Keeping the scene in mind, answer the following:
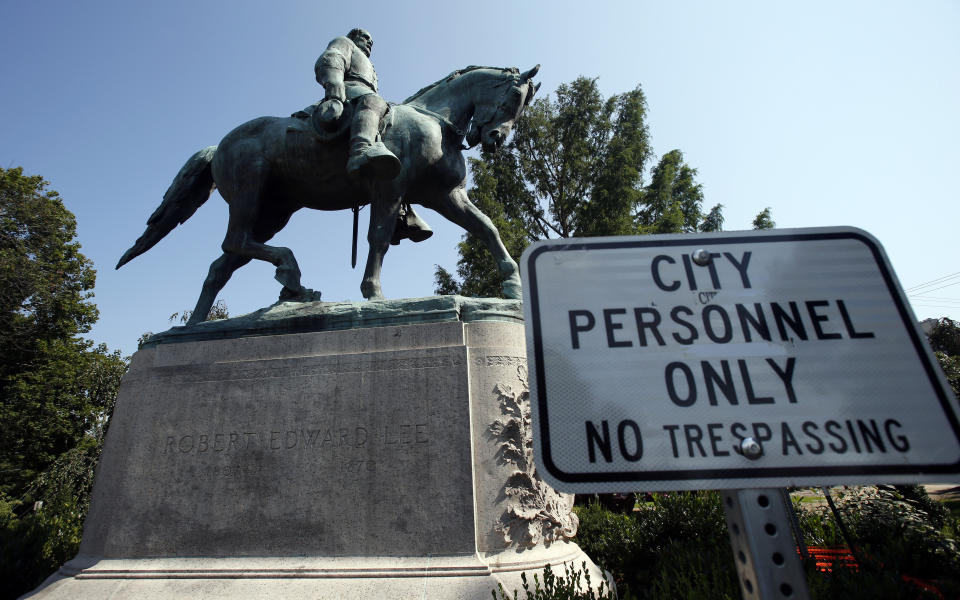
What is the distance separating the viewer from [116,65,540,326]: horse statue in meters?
5.23

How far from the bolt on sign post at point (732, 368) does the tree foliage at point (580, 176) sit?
54.6 feet

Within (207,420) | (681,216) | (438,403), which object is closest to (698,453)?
(438,403)

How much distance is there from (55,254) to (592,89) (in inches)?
992

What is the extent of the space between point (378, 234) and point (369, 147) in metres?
0.91

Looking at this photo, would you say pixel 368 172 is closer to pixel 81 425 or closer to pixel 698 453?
pixel 698 453

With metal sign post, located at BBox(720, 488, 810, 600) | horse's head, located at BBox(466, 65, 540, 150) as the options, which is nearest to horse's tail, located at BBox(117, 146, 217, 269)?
horse's head, located at BBox(466, 65, 540, 150)

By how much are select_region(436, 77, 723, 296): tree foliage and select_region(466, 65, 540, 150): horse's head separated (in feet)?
39.6

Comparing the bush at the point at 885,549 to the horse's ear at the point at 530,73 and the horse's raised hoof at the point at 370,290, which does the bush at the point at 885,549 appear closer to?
the horse's raised hoof at the point at 370,290

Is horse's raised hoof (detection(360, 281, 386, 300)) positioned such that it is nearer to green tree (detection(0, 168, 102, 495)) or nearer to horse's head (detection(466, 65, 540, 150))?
horse's head (detection(466, 65, 540, 150))

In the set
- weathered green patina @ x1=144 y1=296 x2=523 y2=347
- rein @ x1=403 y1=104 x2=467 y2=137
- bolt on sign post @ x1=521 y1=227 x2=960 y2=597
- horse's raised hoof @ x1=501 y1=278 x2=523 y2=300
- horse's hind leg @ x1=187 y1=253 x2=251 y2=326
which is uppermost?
rein @ x1=403 y1=104 x2=467 y2=137

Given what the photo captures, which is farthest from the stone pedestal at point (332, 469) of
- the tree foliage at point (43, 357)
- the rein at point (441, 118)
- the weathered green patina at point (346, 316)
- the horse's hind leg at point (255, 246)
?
the tree foliage at point (43, 357)

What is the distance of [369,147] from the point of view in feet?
15.5

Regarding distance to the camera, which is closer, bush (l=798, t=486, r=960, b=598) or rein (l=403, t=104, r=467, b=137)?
bush (l=798, t=486, r=960, b=598)

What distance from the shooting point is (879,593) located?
94.2 inches
